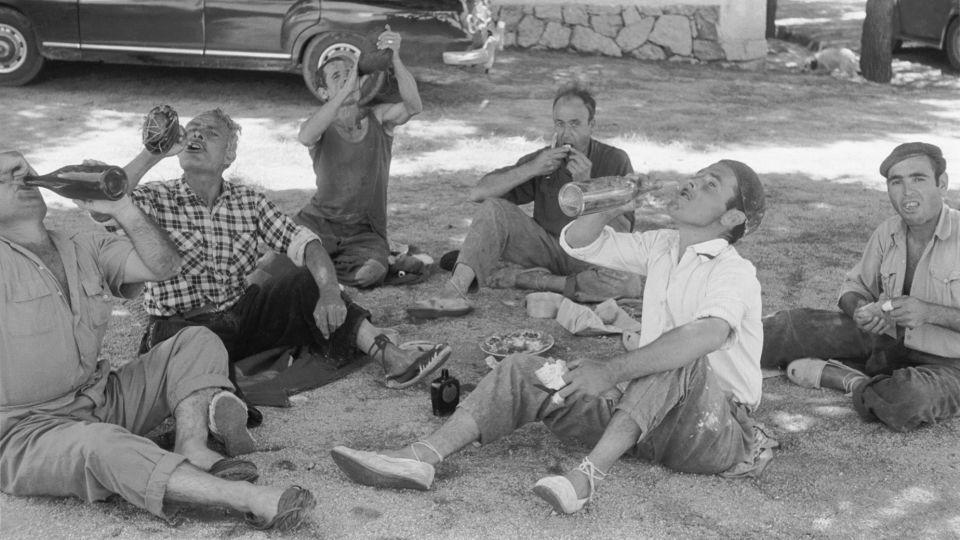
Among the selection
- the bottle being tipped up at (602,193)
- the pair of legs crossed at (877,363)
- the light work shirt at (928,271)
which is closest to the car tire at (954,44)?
the pair of legs crossed at (877,363)

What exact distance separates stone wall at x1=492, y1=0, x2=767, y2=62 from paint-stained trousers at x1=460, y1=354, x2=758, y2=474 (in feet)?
33.6

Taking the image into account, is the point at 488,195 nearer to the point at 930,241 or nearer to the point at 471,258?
the point at 471,258

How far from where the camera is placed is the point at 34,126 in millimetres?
9375

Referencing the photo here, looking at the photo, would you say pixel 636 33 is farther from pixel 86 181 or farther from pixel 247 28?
pixel 86 181

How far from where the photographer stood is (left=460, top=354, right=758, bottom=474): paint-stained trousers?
12.0 ft

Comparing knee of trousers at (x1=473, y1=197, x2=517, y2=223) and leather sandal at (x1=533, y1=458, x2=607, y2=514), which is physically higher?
knee of trousers at (x1=473, y1=197, x2=517, y2=223)

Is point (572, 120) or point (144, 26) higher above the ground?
point (144, 26)

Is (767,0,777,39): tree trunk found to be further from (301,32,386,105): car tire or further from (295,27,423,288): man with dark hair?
(295,27,423,288): man with dark hair

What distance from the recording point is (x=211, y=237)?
185 inches

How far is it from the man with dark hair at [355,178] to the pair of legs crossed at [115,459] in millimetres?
2210

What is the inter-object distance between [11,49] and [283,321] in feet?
23.0

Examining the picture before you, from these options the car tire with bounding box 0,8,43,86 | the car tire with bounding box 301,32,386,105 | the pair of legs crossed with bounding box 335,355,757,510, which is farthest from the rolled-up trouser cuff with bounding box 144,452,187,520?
the car tire with bounding box 0,8,43,86

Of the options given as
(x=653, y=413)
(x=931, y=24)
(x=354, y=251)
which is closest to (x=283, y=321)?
(x=354, y=251)

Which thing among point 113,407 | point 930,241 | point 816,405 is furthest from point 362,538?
point 930,241
